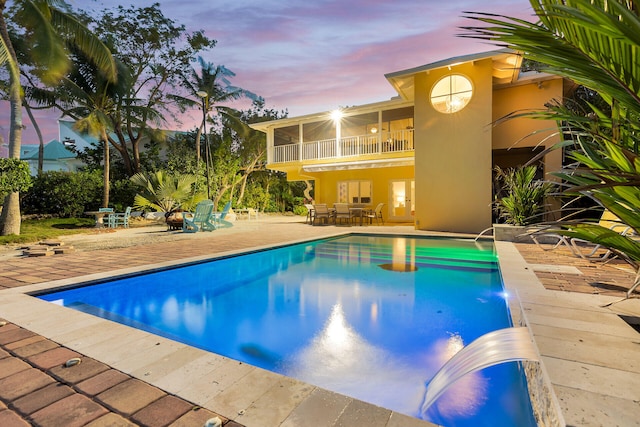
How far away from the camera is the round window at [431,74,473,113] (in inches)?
440

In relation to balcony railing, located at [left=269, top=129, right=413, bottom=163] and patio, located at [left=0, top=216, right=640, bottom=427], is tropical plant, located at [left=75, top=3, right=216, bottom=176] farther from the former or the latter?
patio, located at [left=0, top=216, right=640, bottom=427]

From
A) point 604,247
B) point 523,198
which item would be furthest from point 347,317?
point 523,198

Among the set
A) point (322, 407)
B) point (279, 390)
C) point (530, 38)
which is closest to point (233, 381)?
point (279, 390)

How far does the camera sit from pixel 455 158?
1123 cm

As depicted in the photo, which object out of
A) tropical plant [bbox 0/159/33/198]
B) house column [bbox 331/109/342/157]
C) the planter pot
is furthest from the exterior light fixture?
tropical plant [bbox 0/159/33/198]

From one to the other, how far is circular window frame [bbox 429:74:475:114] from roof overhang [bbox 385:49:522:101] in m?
0.47

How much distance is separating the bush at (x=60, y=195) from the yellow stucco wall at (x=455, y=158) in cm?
1542

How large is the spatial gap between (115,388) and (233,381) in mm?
666

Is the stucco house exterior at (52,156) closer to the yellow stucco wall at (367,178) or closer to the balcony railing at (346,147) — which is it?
the balcony railing at (346,147)

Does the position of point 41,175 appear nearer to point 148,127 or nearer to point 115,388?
point 148,127

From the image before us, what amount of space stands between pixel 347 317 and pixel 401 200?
1414cm

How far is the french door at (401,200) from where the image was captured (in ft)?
55.6

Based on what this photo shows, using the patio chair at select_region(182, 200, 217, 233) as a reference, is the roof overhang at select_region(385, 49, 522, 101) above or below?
above

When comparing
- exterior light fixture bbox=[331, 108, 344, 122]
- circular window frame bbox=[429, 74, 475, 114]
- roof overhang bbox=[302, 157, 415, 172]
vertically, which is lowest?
roof overhang bbox=[302, 157, 415, 172]
